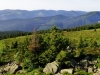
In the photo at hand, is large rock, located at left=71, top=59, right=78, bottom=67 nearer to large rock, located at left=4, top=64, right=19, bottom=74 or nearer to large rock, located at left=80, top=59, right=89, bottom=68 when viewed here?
large rock, located at left=80, top=59, right=89, bottom=68

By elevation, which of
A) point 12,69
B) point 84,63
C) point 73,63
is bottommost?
point 12,69

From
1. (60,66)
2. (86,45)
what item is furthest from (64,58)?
(86,45)

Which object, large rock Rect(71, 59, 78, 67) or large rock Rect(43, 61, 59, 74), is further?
large rock Rect(71, 59, 78, 67)

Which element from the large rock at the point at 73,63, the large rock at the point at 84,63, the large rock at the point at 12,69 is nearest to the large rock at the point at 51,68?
the large rock at the point at 73,63

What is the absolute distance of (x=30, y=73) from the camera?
6431 cm

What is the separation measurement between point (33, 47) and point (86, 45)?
30996 mm

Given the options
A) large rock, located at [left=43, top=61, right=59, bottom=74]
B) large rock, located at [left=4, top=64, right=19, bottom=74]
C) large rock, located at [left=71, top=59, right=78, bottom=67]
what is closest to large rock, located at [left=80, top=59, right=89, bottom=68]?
large rock, located at [left=71, top=59, right=78, bottom=67]

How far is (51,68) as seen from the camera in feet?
207

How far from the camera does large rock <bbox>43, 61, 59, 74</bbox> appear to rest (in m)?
62.7

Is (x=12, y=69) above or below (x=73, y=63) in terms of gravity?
below

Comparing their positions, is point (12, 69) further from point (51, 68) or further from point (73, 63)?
point (73, 63)

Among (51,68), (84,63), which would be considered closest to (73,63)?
(84,63)

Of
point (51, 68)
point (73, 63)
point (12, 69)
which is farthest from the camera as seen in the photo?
point (12, 69)

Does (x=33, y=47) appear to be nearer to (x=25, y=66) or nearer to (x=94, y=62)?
(x=25, y=66)
